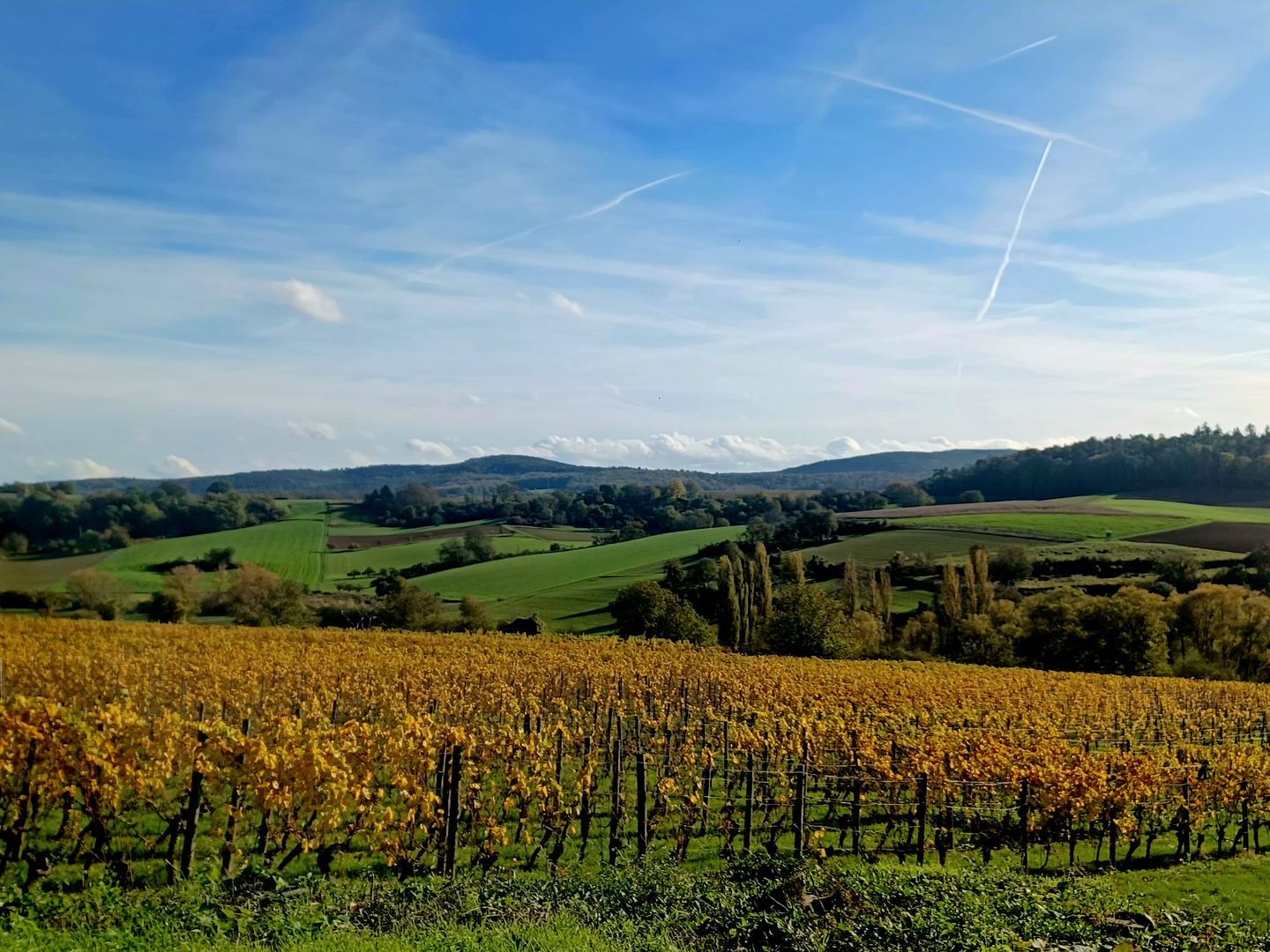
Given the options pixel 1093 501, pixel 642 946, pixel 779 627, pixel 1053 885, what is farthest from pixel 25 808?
pixel 1093 501

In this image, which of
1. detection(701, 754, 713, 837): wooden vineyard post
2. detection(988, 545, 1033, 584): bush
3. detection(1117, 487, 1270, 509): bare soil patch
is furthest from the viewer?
detection(1117, 487, 1270, 509): bare soil patch

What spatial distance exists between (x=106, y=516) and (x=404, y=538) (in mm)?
31506

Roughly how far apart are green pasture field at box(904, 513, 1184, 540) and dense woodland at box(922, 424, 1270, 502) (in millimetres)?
26930

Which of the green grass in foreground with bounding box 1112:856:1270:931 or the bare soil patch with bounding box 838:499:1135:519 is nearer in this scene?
the green grass in foreground with bounding box 1112:856:1270:931

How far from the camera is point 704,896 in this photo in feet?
30.2

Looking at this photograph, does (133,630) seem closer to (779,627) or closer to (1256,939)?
(779,627)

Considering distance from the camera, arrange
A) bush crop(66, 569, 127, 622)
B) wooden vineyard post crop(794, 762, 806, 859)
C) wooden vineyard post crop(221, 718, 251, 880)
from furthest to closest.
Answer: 1. bush crop(66, 569, 127, 622)
2. wooden vineyard post crop(794, 762, 806, 859)
3. wooden vineyard post crop(221, 718, 251, 880)

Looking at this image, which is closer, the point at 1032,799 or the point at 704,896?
the point at 704,896

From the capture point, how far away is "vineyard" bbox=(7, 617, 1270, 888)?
396 inches

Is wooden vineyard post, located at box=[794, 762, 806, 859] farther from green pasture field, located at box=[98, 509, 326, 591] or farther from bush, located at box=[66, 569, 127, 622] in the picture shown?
green pasture field, located at box=[98, 509, 326, 591]

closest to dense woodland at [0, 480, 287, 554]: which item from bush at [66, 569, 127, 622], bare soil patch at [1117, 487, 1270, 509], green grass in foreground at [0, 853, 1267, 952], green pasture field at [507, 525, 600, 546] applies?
bush at [66, 569, 127, 622]

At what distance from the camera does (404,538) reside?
94500 mm

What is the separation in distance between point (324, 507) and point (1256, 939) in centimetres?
10976

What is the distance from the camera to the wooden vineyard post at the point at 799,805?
11969 mm
